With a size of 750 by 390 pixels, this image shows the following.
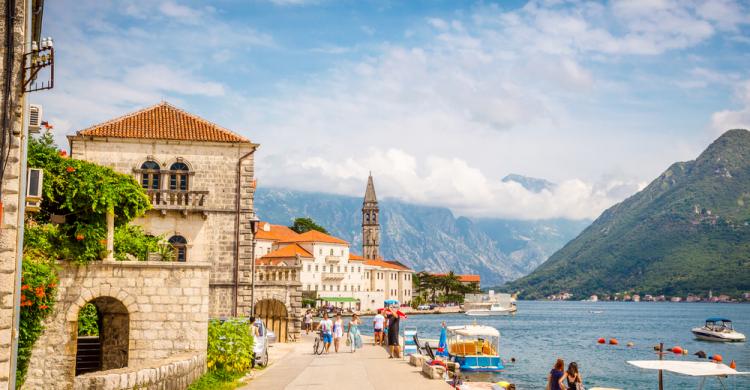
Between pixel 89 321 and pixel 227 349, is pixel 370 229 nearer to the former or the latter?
pixel 89 321

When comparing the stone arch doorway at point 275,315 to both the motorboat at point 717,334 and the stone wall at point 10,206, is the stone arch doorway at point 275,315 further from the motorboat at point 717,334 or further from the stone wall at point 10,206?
the motorboat at point 717,334

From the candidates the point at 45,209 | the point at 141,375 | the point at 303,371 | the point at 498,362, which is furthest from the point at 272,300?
the point at 141,375

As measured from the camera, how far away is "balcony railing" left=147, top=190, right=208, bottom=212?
114ft

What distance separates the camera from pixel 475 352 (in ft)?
139

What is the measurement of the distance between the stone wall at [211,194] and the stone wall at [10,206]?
21.5m

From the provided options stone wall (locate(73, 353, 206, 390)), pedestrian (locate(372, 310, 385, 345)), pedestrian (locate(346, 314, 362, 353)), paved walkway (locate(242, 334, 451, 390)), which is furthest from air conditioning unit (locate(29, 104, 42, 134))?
pedestrian (locate(372, 310, 385, 345))

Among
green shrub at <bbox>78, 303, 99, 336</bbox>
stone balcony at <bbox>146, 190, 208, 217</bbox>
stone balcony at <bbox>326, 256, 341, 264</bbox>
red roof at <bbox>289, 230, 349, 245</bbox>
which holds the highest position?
red roof at <bbox>289, 230, 349, 245</bbox>

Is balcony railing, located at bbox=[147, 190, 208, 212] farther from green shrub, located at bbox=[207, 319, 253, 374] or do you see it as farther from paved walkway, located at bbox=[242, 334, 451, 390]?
green shrub, located at bbox=[207, 319, 253, 374]

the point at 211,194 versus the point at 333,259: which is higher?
the point at 211,194

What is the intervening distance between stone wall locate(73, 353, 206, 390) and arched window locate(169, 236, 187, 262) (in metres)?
15.9

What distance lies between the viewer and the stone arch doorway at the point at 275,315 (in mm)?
38969

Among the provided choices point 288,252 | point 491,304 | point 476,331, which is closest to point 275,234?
point 288,252

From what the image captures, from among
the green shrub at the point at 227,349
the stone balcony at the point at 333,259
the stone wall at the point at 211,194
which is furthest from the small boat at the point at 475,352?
the stone balcony at the point at 333,259

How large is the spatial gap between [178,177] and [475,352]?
747 inches
